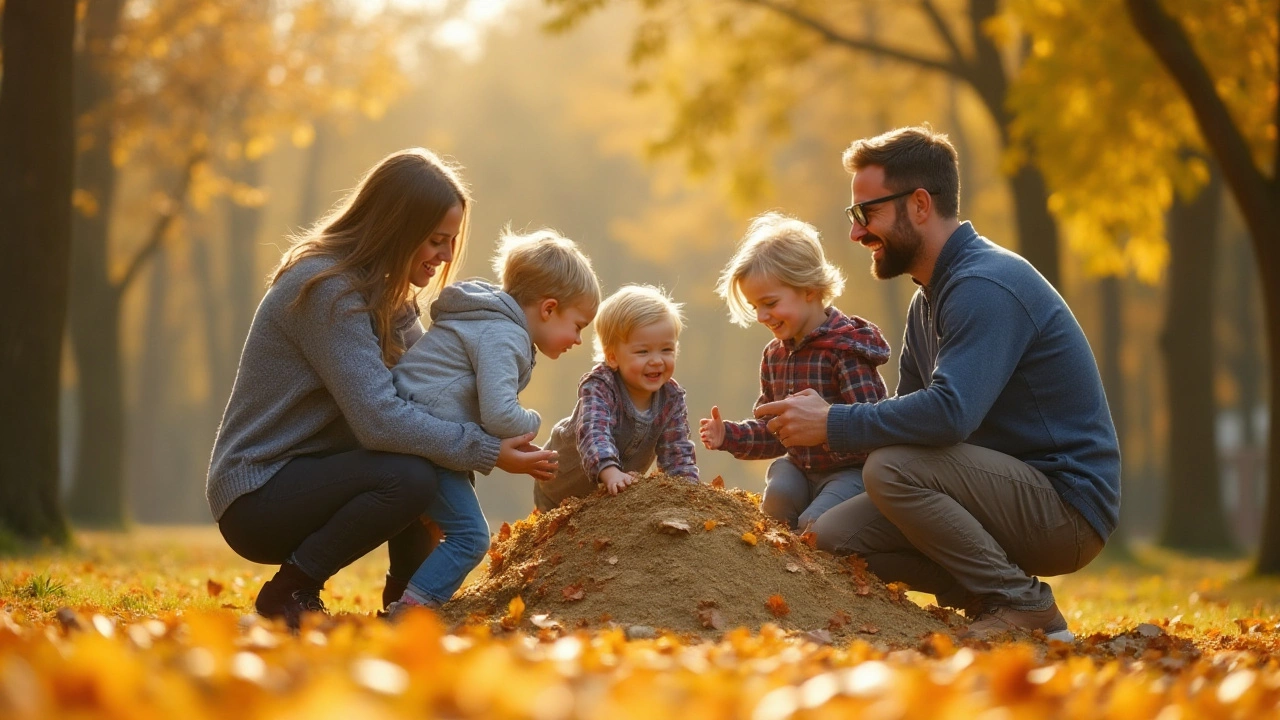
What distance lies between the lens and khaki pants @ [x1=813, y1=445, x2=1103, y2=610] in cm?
473

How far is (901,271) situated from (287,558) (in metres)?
2.73

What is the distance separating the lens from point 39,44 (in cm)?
841

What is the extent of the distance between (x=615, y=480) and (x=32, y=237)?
5616 millimetres

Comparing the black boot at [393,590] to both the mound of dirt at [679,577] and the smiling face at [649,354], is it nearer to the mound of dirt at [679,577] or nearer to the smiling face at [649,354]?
the mound of dirt at [679,577]

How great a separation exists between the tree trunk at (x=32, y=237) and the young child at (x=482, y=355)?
487cm

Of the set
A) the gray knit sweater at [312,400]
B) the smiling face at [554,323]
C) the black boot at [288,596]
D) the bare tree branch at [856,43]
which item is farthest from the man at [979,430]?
the bare tree branch at [856,43]

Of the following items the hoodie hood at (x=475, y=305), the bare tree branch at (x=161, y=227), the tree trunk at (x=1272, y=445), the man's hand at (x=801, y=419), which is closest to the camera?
the man's hand at (x=801, y=419)

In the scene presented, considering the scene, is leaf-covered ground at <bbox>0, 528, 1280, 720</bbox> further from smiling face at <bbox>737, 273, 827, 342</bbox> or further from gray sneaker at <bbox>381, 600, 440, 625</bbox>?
smiling face at <bbox>737, 273, 827, 342</bbox>

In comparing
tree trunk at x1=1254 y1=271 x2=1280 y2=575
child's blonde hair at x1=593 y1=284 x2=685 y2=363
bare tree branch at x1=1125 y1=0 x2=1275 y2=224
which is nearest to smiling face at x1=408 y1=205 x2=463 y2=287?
child's blonde hair at x1=593 y1=284 x2=685 y2=363

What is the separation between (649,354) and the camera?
16.9 ft

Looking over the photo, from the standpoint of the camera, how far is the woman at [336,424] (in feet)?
15.0

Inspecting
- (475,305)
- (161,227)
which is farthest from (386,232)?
(161,227)

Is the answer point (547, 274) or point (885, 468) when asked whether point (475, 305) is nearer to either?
point (547, 274)

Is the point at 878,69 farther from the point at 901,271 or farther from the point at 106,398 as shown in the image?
the point at 901,271
